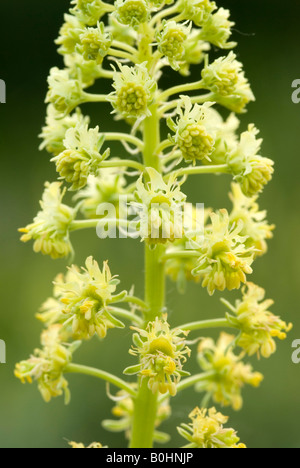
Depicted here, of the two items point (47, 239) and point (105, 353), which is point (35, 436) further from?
point (47, 239)

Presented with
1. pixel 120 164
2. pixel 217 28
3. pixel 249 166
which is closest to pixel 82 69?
pixel 120 164

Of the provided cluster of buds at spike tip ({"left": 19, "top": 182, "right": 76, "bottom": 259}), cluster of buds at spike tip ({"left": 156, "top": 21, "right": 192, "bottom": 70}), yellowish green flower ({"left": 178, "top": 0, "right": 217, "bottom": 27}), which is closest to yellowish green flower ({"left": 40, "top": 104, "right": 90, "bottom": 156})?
cluster of buds at spike tip ({"left": 19, "top": 182, "right": 76, "bottom": 259})

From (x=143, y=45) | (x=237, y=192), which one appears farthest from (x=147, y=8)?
(x=237, y=192)

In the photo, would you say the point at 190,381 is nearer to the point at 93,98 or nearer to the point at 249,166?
the point at 249,166

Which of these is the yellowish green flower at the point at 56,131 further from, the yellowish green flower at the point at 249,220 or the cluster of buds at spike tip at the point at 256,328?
the cluster of buds at spike tip at the point at 256,328

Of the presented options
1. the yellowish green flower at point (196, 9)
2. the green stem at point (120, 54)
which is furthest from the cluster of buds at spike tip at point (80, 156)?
the yellowish green flower at point (196, 9)

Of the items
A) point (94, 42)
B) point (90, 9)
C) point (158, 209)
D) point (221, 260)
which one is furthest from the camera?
point (90, 9)
